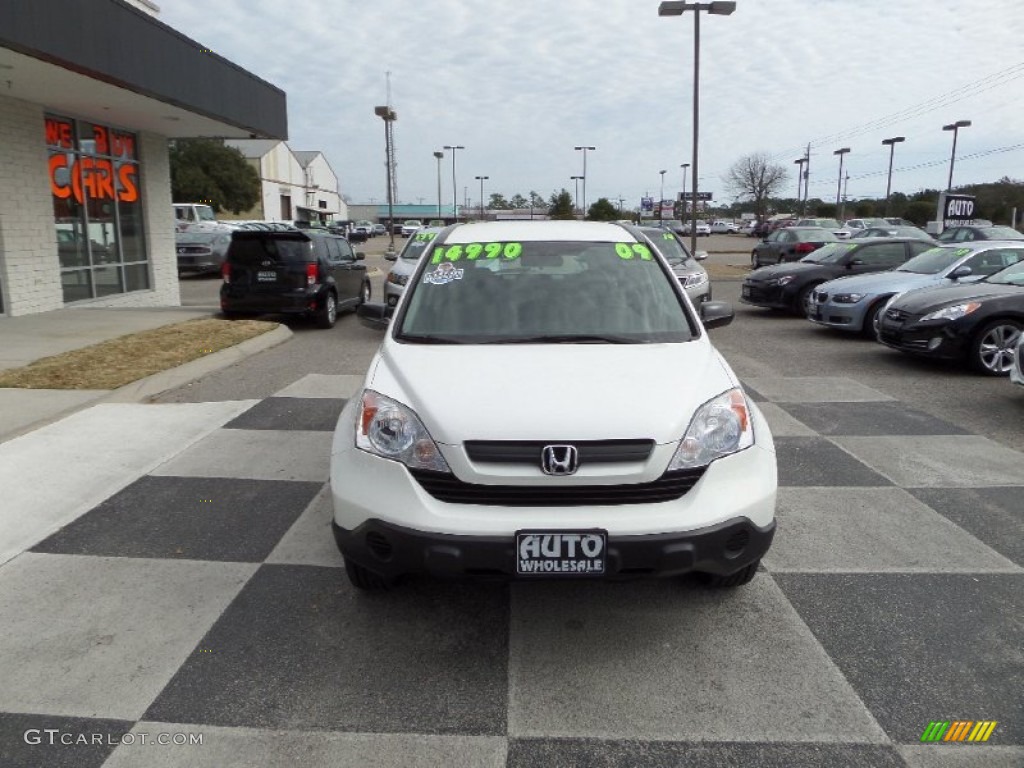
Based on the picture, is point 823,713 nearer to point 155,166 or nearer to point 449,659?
Result: point 449,659

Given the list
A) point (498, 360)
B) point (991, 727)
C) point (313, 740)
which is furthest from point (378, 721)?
point (991, 727)

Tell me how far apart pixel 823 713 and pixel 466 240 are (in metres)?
3.13

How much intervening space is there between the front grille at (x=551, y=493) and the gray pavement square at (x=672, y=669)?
2.31 ft

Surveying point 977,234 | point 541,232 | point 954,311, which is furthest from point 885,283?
point 977,234

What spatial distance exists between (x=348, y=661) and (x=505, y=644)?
66cm

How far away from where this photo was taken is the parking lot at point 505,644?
274 cm

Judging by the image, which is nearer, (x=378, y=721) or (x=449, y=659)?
(x=378, y=721)

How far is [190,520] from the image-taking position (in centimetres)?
471

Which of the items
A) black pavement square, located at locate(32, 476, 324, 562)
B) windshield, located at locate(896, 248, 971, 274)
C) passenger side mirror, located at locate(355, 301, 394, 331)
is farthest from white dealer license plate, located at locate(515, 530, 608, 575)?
windshield, located at locate(896, 248, 971, 274)

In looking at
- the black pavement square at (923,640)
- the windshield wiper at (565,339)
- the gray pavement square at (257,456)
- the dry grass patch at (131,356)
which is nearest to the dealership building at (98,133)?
the dry grass patch at (131,356)

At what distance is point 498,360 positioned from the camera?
3.61 metres

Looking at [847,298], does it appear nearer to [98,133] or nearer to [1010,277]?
[1010,277]

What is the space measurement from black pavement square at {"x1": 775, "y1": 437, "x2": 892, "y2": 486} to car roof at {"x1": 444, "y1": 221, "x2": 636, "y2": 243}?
2.11 metres

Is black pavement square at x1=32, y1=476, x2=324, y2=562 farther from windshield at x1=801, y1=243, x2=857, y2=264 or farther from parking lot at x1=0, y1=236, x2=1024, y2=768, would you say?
windshield at x1=801, y1=243, x2=857, y2=264
